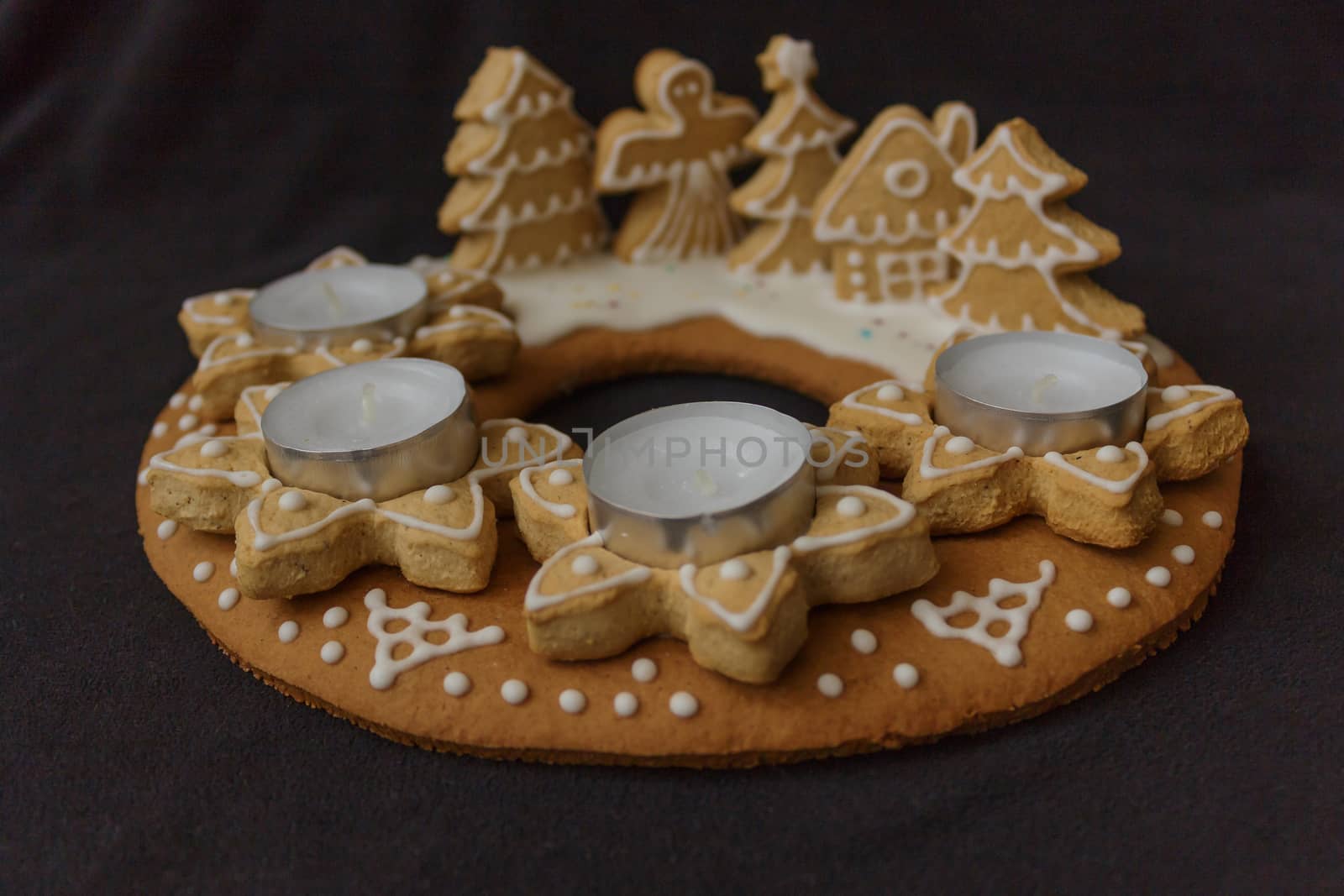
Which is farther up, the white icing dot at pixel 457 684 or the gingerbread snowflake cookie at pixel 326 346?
the gingerbread snowflake cookie at pixel 326 346

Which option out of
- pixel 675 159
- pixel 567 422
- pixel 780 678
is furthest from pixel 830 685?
pixel 675 159

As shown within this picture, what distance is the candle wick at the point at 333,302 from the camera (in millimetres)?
2512

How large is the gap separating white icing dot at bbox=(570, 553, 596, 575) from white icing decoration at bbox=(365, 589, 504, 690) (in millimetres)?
211

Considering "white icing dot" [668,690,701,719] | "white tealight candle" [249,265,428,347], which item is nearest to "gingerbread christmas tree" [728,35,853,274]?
"white tealight candle" [249,265,428,347]

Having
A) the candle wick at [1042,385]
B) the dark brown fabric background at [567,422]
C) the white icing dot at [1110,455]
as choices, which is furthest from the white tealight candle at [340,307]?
the white icing dot at [1110,455]

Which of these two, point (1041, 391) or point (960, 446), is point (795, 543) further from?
point (1041, 391)

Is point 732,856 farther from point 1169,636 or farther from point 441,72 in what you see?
point 441,72

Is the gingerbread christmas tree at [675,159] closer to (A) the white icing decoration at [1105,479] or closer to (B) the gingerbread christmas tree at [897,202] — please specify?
(B) the gingerbread christmas tree at [897,202]

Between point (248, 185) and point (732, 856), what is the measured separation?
321cm

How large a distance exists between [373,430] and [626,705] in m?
0.71

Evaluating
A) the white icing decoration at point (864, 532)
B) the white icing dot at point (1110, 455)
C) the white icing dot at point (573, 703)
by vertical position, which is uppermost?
the white icing dot at point (1110, 455)

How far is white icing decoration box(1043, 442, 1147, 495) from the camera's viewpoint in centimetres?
181

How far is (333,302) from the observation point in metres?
2.52

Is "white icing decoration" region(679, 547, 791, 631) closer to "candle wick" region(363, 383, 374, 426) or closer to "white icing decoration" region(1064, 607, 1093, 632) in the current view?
"white icing decoration" region(1064, 607, 1093, 632)
